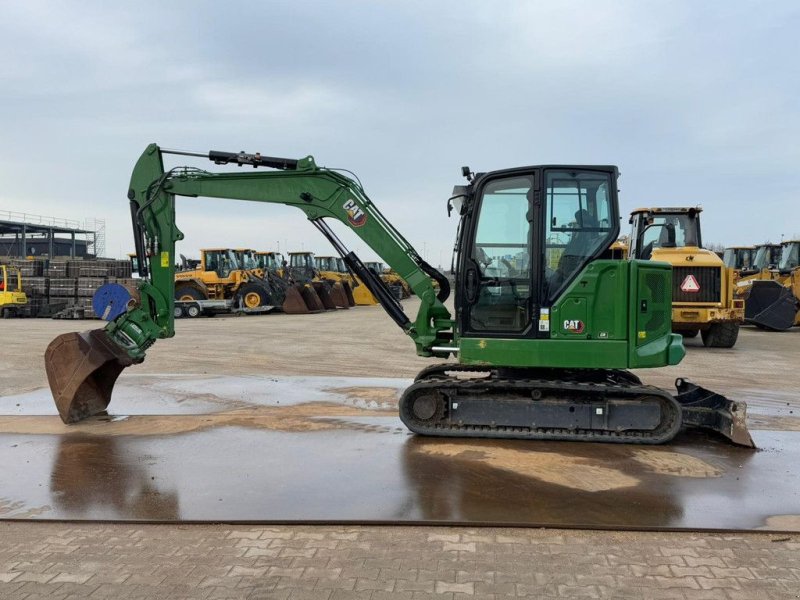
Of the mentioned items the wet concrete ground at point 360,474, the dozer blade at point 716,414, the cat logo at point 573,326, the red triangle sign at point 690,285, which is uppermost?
the red triangle sign at point 690,285

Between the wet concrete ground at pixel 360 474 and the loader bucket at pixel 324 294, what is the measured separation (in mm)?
24664

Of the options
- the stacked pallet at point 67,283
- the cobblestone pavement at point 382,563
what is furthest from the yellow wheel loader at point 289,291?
the cobblestone pavement at point 382,563

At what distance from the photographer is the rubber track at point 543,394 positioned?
7.08 metres

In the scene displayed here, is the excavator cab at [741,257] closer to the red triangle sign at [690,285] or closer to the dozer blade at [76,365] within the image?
the red triangle sign at [690,285]

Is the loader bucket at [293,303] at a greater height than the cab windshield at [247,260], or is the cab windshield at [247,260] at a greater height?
the cab windshield at [247,260]

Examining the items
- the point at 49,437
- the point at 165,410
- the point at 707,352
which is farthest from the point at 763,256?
the point at 49,437

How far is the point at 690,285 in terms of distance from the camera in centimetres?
1557

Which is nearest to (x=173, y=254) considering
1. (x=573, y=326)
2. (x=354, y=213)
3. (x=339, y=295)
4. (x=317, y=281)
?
(x=354, y=213)

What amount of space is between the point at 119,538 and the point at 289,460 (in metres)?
2.01

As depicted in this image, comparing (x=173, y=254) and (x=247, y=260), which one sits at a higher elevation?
(x=247, y=260)

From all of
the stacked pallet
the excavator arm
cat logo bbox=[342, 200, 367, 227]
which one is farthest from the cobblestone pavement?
the stacked pallet

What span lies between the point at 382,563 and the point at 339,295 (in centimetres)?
3190

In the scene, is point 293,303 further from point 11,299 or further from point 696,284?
point 696,284

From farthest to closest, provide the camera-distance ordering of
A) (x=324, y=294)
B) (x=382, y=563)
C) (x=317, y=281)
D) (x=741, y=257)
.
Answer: (x=317, y=281)
(x=324, y=294)
(x=741, y=257)
(x=382, y=563)
